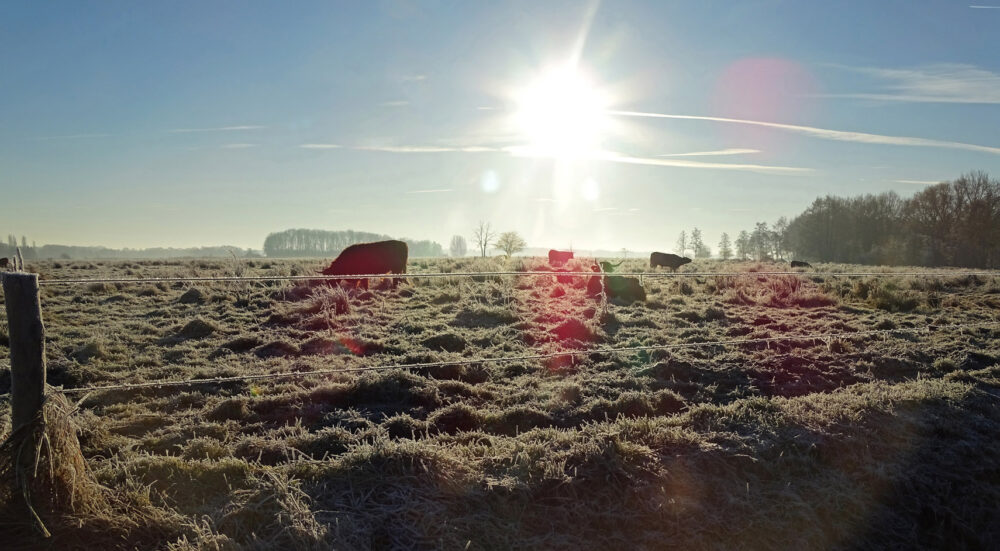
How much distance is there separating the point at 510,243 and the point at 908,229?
46607 millimetres

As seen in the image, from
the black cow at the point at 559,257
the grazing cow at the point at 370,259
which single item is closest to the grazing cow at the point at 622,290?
the grazing cow at the point at 370,259

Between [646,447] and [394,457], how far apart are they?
1.71 metres

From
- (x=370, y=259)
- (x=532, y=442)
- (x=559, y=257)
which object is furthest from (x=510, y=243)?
(x=532, y=442)

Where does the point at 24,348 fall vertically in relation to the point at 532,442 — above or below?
above

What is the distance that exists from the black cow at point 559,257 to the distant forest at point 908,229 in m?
42.6

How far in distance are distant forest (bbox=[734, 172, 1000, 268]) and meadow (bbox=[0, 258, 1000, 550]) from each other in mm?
57154

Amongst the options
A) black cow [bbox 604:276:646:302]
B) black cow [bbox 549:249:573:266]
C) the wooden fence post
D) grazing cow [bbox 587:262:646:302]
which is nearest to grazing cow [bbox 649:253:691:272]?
black cow [bbox 549:249:573:266]

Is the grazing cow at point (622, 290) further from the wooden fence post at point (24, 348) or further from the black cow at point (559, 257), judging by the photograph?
the black cow at point (559, 257)

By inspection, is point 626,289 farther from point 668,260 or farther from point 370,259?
point 668,260

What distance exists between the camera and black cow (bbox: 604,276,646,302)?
52.2 ft

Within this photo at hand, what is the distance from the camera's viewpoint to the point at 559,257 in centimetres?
3734

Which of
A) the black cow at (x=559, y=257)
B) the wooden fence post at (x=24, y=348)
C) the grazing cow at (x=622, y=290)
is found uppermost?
the black cow at (x=559, y=257)

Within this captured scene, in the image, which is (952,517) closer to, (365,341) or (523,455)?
(523,455)

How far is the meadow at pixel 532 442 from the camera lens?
301cm
